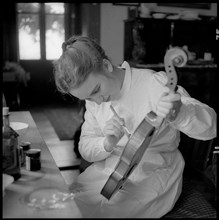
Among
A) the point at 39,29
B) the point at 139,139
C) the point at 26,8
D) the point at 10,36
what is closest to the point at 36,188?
the point at 139,139

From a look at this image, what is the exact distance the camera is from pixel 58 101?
328 inches

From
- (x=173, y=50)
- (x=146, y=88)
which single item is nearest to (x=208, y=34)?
(x=146, y=88)

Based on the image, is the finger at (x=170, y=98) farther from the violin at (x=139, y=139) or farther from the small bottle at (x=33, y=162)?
the small bottle at (x=33, y=162)

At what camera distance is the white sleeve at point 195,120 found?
1.25 meters

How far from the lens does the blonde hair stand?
133 centimetres

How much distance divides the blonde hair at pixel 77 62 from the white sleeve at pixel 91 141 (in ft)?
0.97

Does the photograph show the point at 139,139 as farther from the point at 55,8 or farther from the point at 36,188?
the point at 55,8

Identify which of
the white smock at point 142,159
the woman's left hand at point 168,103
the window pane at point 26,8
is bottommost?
the white smock at point 142,159

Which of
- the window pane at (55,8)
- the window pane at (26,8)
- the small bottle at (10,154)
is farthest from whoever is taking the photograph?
the window pane at (55,8)

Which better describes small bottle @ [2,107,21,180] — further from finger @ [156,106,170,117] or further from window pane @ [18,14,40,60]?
window pane @ [18,14,40,60]

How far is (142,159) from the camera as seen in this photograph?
1533 millimetres

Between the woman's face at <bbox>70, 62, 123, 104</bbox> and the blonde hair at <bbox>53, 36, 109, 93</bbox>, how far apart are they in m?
0.02

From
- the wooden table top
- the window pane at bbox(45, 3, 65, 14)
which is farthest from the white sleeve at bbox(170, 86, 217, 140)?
the window pane at bbox(45, 3, 65, 14)

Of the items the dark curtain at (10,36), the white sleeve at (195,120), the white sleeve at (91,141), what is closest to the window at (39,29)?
the dark curtain at (10,36)
